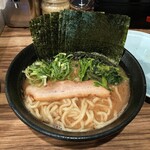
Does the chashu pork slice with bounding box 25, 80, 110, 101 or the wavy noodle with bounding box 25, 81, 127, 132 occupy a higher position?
the chashu pork slice with bounding box 25, 80, 110, 101

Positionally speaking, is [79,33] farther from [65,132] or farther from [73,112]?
[65,132]

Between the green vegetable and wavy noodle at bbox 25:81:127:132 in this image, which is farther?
the green vegetable

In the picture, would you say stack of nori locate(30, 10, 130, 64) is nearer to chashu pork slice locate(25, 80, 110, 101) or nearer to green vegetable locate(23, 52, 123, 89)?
green vegetable locate(23, 52, 123, 89)

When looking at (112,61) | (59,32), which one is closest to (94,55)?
(112,61)

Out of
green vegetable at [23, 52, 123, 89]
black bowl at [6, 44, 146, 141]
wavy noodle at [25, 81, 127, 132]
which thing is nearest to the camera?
black bowl at [6, 44, 146, 141]

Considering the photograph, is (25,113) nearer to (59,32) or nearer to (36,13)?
(59,32)

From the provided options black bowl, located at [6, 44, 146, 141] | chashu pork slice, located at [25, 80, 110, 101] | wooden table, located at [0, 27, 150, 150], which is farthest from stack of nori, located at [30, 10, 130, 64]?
wooden table, located at [0, 27, 150, 150]

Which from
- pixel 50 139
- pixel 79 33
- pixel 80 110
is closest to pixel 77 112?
pixel 80 110

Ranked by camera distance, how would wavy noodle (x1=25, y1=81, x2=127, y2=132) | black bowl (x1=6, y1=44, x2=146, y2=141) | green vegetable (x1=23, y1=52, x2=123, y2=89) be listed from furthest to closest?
green vegetable (x1=23, y1=52, x2=123, y2=89), wavy noodle (x1=25, y1=81, x2=127, y2=132), black bowl (x1=6, y1=44, x2=146, y2=141)
